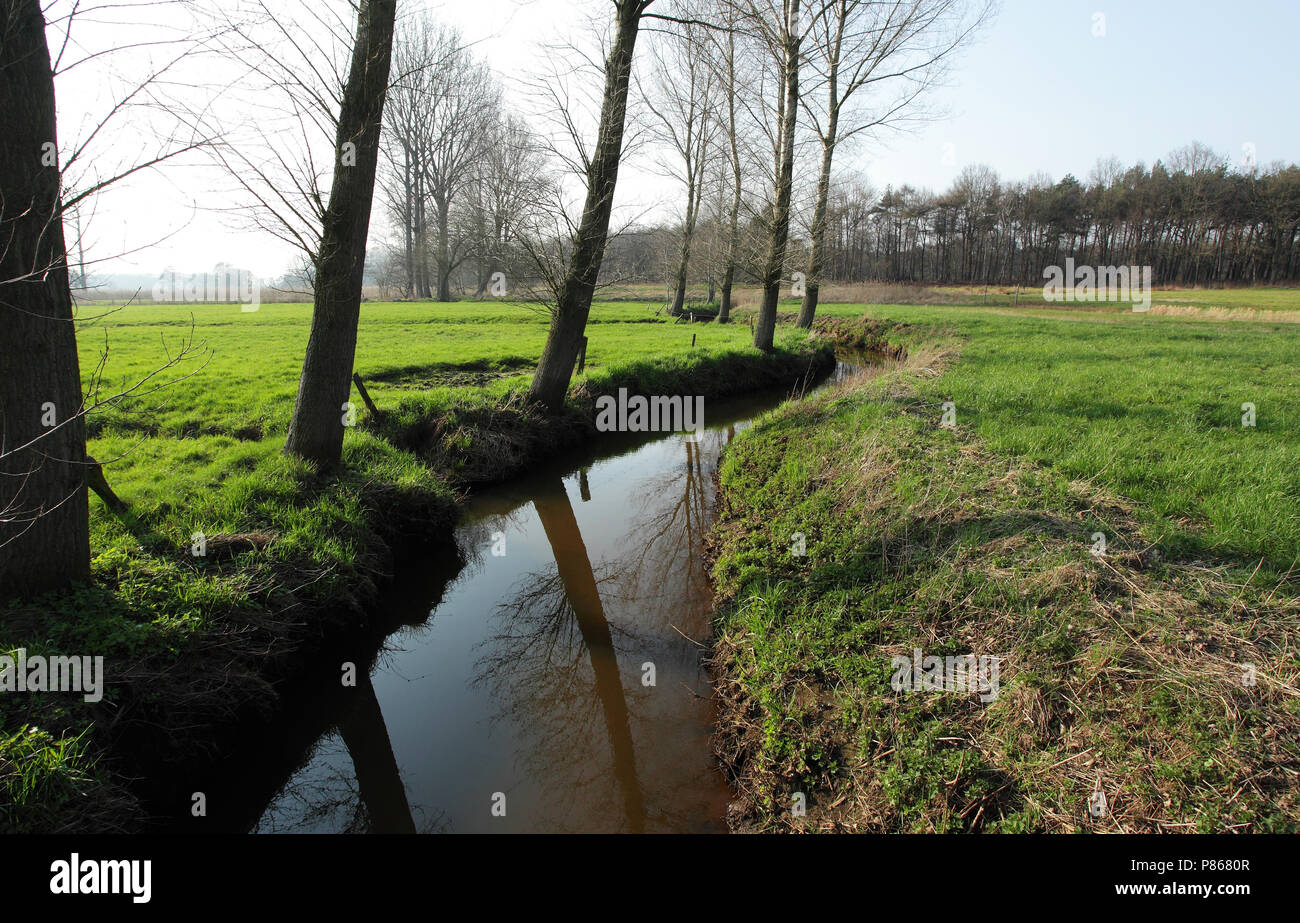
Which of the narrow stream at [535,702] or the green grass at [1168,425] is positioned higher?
the green grass at [1168,425]

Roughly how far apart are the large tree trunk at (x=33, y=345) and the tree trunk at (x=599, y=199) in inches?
231

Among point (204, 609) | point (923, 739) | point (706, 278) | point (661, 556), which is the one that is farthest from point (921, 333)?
point (204, 609)

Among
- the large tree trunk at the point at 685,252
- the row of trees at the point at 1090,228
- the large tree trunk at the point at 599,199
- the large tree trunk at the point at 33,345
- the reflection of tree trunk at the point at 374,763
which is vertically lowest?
the reflection of tree trunk at the point at 374,763

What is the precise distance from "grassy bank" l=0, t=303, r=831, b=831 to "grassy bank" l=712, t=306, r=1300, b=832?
315 cm

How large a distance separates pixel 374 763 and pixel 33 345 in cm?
314

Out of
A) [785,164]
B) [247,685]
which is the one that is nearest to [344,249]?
[247,685]

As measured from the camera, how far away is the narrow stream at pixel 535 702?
3.54 metres

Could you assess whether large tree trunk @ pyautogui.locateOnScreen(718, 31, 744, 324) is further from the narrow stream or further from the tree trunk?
the narrow stream

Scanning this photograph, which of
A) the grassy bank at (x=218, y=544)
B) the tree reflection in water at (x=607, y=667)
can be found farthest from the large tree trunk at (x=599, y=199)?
the tree reflection in water at (x=607, y=667)

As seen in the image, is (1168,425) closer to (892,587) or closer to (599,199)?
(892,587)

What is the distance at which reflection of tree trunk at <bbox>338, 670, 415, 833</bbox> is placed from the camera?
3.51 m

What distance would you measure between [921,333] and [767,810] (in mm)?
19393

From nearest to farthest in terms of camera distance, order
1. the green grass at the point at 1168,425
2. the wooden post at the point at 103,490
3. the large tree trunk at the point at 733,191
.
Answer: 1. the green grass at the point at 1168,425
2. the wooden post at the point at 103,490
3. the large tree trunk at the point at 733,191

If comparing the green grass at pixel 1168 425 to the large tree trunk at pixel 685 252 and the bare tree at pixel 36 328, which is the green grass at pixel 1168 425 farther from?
the large tree trunk at pixel 685 252
